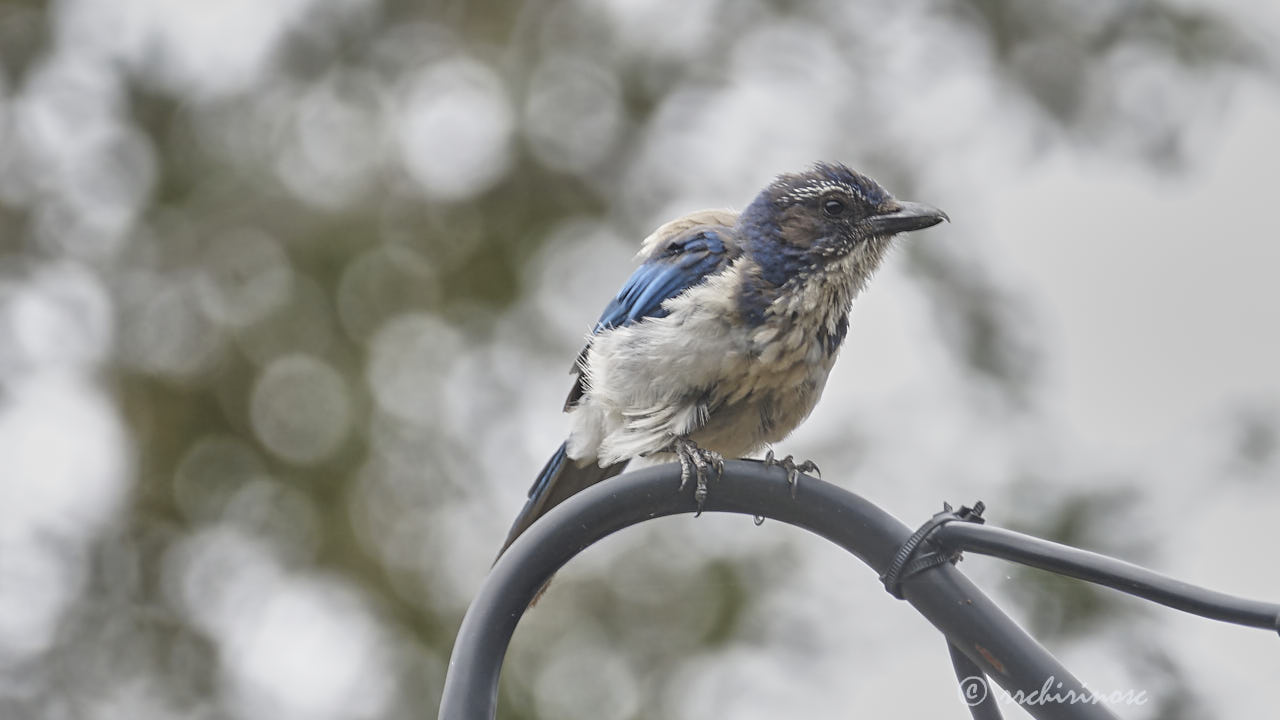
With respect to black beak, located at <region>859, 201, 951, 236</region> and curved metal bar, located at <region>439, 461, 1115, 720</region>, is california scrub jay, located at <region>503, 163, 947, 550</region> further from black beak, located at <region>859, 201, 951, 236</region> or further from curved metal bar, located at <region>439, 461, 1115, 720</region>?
curved metal bar, located at <region>439, 461, 1115, 720</region>

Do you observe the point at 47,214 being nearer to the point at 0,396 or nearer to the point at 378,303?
the point at 0,396

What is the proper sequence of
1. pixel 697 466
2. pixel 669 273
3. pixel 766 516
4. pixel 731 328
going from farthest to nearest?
pixel 669 273
pixel 731 328
pixel 697 466
pixel 766 516

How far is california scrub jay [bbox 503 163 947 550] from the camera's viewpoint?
4078 mm

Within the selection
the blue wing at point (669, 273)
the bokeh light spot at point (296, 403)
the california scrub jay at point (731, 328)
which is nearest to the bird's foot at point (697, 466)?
the california scrub jay at point (731, 328)

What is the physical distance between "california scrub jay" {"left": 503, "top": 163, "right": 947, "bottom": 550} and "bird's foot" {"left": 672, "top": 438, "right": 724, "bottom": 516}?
3cm

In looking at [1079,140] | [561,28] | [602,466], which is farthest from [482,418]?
[1079,140]

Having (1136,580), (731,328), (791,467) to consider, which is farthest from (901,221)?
(1136,580)

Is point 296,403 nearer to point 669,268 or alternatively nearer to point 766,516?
point 669,268

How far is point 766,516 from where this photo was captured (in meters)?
3.33

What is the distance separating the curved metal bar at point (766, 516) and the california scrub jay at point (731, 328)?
565 millimetres

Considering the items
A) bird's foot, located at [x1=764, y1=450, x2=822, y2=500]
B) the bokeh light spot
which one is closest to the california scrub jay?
bird's foot, located at [x1=764, y1=450, x2=822, y2=500]

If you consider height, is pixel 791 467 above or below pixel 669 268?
below

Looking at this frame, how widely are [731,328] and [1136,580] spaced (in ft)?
5.95

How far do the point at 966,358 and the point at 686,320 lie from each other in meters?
3.84
